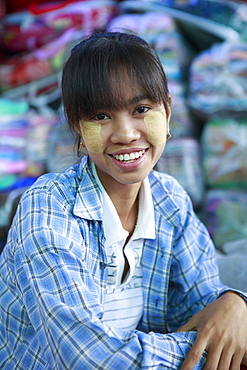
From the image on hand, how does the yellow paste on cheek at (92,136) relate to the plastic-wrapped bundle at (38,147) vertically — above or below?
above

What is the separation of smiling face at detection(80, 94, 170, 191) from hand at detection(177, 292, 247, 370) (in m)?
0.30

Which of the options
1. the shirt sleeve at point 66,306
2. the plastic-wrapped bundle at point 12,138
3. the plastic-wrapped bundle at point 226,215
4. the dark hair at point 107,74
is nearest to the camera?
the shirt sleeve at point 66,306

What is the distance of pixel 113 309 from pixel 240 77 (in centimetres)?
113

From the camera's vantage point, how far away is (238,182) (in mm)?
1834

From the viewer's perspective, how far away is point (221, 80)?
1.81m

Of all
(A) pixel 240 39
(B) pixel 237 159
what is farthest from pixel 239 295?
(A) pixel 240 39

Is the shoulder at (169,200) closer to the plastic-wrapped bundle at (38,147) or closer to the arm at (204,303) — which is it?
the arm at (204,303)

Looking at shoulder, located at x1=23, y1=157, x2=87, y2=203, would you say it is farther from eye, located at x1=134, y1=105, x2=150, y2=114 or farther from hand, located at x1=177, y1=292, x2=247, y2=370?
hand, located at x1=177, y1=292, x2=247, y2=370

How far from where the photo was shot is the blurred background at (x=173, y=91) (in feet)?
5.93

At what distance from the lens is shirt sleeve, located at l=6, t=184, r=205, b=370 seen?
754mm

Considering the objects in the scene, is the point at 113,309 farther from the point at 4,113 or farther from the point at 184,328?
the point at 4,113

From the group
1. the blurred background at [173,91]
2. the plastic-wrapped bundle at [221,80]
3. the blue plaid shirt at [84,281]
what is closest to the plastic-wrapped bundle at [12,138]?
the blurred background at [173,91]

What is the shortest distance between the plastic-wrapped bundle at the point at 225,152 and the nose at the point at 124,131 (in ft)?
3.23

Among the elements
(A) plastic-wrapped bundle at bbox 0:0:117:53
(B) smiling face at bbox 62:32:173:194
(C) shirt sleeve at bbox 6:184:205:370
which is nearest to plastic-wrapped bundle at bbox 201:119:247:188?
(A) plastic-wrapped bundle at bbox 0:0:117:53
